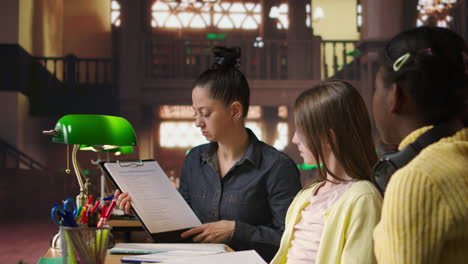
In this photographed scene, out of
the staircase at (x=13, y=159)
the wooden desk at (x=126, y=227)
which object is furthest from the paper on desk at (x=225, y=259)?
the staircase at (x=13, y=159)

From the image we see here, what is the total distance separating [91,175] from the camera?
5574 mm

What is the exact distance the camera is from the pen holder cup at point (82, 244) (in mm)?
1172

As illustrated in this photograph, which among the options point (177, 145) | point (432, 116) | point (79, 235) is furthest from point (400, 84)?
point (177, 145)

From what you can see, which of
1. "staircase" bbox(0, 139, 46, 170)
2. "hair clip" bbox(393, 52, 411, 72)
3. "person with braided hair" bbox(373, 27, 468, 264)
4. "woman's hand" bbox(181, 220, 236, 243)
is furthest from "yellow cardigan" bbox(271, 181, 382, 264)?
"staircase" bbox(0, 139, 46, 170)

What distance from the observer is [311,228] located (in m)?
1.35

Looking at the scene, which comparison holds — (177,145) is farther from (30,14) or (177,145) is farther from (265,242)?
(265,242)

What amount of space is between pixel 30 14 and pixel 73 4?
18.0 inches

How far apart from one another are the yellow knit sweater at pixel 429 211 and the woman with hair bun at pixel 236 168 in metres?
1.13

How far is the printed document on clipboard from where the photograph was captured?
5.48 feet

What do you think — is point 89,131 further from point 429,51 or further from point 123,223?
point 429,51

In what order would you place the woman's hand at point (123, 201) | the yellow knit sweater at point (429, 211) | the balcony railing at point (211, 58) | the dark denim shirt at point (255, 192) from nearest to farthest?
the yellow knit sweater at point (429, 211) → the woman's hand at point (123, 201) → the dark denim shirt at point (255, 192) → the balcony railing at point (211, 58)

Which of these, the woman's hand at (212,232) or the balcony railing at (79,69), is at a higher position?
the balcony railing at (79,69)

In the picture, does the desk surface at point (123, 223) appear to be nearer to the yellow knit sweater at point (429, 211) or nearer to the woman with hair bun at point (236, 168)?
the woman with hair bun at point (236, 168)

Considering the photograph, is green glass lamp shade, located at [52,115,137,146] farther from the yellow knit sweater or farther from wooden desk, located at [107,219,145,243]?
the yellow knit sweater
